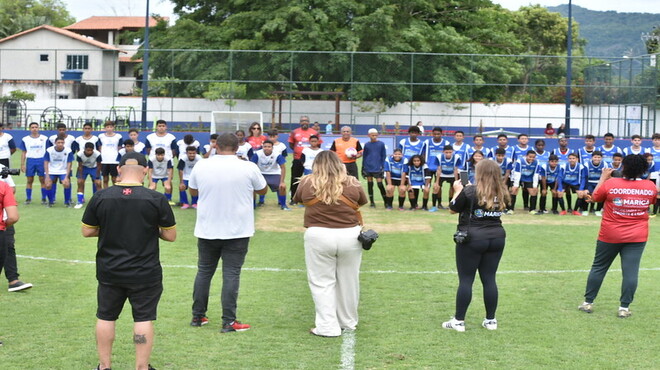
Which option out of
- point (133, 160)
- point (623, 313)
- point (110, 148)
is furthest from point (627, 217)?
point (110, 148)

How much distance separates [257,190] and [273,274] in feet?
10.6

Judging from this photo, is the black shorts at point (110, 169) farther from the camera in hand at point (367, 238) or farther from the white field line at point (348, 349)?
the camera in hand at point (367, 238)

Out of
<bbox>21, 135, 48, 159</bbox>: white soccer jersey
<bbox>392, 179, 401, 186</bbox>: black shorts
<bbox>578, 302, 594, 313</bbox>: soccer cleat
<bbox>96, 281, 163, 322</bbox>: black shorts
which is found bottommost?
<bbox>578, 302, 594, 313</bbox>: soccer cleat

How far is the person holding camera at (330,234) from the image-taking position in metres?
8.14

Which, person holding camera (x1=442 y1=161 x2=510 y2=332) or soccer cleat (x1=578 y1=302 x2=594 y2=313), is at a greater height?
person holding camera (x1=442 y1=161 x2=510 y2=332)

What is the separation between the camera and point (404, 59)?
3844 cm

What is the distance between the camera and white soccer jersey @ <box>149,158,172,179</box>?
1891 centimetres

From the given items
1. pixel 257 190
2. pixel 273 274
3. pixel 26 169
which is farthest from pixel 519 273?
pixel 26 169

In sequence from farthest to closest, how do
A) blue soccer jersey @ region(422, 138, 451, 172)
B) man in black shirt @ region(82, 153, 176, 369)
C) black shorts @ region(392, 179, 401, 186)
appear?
1. black shorts @ region(392, 179, 401, 186)
2. blue soccer jersey @ region(422, 138, 451, 172)
3. man in black shirt @ region(82, 153, 176, 369)

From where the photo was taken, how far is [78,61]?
60031mm

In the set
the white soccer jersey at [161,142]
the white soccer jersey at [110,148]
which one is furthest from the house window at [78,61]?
the white soccer jersey at [110,148]

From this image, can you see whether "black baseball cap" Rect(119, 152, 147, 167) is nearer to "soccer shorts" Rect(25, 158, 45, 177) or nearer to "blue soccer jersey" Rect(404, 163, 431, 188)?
"blue soccer jersey" Rect(404, 163, 431, 188)

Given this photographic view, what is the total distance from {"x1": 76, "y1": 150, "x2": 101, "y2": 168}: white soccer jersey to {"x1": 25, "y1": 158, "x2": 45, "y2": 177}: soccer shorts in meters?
1.06

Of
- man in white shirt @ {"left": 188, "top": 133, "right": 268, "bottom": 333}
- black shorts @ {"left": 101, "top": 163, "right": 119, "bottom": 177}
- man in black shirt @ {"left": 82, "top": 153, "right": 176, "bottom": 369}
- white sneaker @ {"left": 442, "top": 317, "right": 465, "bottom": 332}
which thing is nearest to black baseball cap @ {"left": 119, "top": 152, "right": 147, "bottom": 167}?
man in black shirt @ {"left": 82, "top": 153, "right": 176, "bottom": 369}
